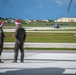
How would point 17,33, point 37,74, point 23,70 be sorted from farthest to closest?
point 17,33 → point 23,70 → point 37,74

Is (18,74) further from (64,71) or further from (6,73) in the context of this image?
(64,71)

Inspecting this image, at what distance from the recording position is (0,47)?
13.0 meters

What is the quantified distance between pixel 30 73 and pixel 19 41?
2935 millimetres

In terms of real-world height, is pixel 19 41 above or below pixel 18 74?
above

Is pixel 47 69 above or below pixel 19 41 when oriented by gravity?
below

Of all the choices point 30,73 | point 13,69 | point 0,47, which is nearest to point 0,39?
point 0,47

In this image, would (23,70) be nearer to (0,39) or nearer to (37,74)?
(37,74)

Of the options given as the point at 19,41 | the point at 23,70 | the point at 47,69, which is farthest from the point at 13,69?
the point at 19,41

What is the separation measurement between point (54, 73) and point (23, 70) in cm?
121

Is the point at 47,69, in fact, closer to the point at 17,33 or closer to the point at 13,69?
the point at 13,69

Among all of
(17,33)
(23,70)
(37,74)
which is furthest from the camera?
(17,33)

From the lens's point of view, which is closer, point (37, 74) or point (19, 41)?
point (37, 74)

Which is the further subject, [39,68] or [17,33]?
[17,33]

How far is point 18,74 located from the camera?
1008cm
